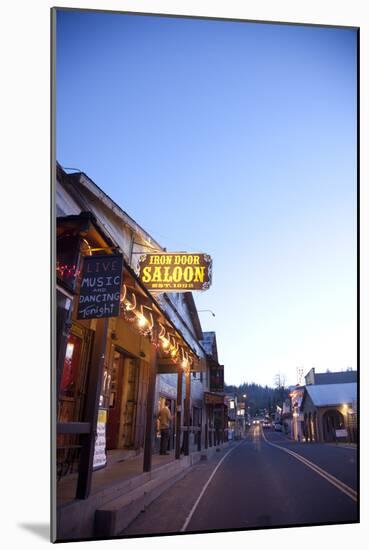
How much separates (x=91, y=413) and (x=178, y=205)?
6436 millimetres

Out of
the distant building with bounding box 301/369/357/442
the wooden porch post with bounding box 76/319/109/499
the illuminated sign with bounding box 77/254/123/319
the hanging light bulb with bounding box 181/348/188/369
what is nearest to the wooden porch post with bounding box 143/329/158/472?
the wooden porch post with bounding box 76/319/109/499

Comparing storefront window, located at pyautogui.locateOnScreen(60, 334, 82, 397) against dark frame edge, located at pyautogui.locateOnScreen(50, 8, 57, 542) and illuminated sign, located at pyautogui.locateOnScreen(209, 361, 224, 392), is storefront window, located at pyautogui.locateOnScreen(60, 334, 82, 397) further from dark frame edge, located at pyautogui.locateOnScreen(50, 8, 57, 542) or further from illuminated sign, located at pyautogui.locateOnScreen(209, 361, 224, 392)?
illuminated sign, located at pyautogui.locateOnScreen(209, 361, 224, 392)

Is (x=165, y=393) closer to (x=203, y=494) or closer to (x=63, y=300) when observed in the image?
(x=203, y=494)

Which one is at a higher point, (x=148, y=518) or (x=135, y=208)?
(x=135, y=208)

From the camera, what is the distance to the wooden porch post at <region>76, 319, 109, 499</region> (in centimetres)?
584

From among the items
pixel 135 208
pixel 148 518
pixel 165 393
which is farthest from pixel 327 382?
pixel 148 518

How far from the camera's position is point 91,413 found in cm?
625

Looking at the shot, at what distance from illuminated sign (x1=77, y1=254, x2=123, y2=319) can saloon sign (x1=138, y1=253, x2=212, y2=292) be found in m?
4.29

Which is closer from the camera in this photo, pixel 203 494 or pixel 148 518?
pixel 148 518

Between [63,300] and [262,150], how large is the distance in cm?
575

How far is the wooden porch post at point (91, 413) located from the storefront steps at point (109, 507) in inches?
8.7

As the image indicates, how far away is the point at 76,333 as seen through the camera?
359 inches

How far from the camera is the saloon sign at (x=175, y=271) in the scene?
10367 millimetres

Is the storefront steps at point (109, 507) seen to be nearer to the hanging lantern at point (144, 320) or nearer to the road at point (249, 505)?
the road at point (249, 505)
